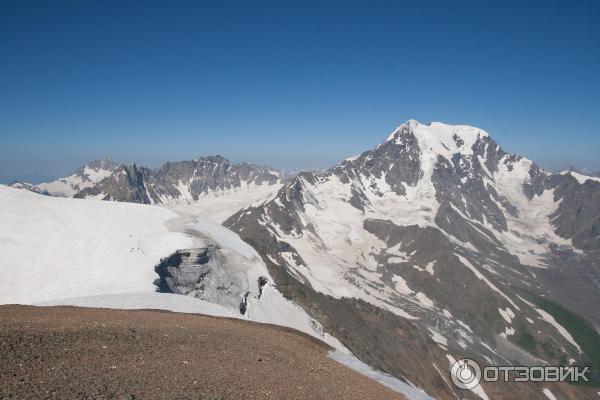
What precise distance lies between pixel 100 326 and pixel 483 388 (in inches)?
4932

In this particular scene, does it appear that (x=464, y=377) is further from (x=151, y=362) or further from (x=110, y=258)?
(x=151, y=362)

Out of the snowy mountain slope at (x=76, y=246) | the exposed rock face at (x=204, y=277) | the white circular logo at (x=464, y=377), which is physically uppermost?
the snowy mountain slope at (x=76, y=246)

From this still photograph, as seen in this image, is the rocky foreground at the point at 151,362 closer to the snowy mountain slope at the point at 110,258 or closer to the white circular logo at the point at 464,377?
the snowy mountain slope at the point at 110,258

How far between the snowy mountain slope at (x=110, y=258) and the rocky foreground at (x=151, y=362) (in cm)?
612

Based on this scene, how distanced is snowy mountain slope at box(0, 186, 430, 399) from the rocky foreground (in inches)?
241

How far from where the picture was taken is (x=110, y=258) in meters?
49.4

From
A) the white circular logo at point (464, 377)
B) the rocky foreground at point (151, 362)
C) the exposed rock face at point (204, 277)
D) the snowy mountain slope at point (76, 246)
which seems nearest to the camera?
the rocky foreground at point (151, 362)

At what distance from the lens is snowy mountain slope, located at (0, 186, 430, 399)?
41406 mm

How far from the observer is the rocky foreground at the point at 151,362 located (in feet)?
51.6

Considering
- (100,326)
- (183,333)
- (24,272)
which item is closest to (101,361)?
(100,326)

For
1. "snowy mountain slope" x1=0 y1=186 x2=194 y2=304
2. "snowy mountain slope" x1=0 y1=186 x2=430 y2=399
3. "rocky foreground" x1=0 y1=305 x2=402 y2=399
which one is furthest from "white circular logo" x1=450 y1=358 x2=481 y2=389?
"rocky foreground" x1=0 y1=305 x2=402 y2=399

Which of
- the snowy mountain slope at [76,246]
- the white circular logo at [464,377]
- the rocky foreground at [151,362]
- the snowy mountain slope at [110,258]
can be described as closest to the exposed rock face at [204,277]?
the snowy mountain slope at [110,258]

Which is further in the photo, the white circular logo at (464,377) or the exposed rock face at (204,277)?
the white circular logo at (464,377)

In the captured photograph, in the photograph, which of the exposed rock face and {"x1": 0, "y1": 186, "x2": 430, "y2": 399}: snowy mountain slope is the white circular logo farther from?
the exposed rock face
